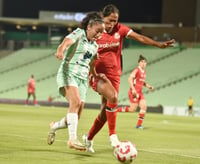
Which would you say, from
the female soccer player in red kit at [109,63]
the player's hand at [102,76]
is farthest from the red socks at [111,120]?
the player's hand at [102,76]

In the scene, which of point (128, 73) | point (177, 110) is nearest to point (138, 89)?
point (177, 110)

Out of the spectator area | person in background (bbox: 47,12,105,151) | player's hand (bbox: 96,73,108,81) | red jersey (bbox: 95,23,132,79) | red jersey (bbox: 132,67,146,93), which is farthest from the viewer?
the spectator area

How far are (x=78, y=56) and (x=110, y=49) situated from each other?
51.8 inches

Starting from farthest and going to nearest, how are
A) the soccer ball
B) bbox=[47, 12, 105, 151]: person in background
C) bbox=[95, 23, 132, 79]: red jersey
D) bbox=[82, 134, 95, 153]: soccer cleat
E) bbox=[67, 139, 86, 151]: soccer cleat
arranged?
bbox=[95, 23, 132, 79]: red jersey → bbox=[82, 134, 95, 153]: soccer cleat → bbox=[47, 12, 105, 151]: person in background → bbox=[67, 139, 86, 151]: soccer cleat → the soccer ball

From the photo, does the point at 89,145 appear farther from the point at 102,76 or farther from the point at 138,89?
the point at 138,89

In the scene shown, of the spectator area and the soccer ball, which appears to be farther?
the spectator area

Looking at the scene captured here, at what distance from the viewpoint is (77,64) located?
11.1 m

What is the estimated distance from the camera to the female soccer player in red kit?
12.0 meters

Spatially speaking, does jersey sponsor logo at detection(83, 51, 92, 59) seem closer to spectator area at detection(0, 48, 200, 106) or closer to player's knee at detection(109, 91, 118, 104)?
player's knee at detection(109, 91, 118, 104)

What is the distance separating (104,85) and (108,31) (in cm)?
106

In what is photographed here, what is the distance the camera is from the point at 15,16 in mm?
68688

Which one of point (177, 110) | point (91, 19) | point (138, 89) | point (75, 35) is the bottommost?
point (177, 110)

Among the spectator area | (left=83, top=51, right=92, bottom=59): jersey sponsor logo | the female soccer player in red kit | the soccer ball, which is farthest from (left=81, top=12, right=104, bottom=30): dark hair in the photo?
the spectator area

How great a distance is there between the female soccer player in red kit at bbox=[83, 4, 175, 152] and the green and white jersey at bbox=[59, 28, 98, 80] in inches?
34.2
